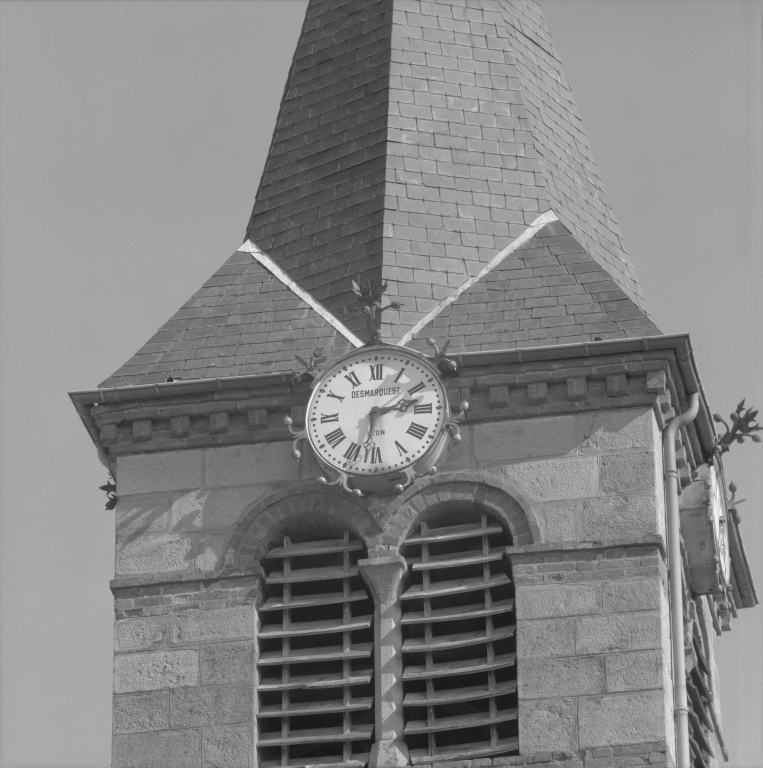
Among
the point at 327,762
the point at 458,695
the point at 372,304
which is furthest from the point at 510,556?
the point at 372,304

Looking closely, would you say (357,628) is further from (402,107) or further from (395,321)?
(402,107)

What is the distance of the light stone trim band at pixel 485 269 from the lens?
29.6 m

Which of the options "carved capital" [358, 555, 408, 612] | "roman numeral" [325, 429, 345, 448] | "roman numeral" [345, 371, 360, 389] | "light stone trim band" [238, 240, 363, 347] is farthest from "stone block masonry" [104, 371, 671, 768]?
"light stone trim band" [238, 240, 363, 347]

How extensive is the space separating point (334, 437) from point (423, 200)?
346 centimetres

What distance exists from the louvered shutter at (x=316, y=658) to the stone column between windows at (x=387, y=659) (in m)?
0.13

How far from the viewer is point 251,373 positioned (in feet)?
96.3

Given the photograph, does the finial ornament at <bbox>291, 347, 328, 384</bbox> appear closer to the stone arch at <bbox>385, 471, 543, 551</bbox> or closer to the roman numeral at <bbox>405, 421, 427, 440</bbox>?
the roman numeral at <bbox>405, 421, 427, 440</bbox>

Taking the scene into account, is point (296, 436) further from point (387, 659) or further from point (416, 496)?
point (387, 659)

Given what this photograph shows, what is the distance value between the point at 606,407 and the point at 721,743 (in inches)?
176

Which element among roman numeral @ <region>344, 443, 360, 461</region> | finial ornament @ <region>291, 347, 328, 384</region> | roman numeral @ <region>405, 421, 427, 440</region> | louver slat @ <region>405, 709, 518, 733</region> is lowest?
louver slat @ <region>405, 709, 518, 733</region>

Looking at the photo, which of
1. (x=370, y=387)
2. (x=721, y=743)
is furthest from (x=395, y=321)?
(x=721, y=743)

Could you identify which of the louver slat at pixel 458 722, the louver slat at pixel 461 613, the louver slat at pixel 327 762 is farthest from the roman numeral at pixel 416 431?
the louver slat at pixel 327 762

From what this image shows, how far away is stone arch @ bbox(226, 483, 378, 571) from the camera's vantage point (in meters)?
28.4

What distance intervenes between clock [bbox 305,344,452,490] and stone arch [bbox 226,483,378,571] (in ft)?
0.97
